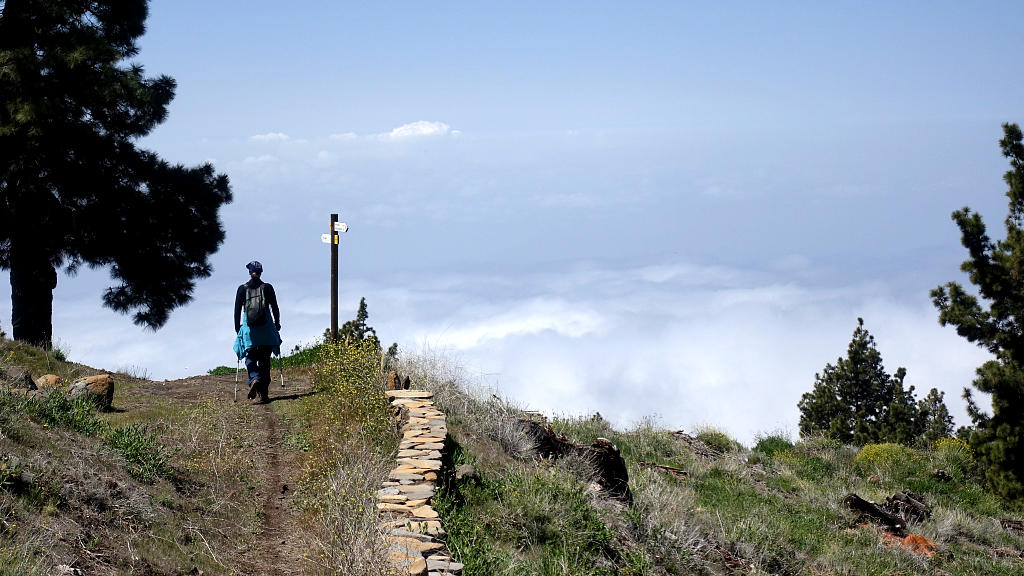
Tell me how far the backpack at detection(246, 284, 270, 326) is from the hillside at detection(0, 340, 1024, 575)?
1293mm

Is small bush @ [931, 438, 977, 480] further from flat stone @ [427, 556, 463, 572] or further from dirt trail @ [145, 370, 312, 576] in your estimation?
flat stone @ [427, 556, 463, 572]

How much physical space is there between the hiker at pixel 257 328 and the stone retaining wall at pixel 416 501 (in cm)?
400

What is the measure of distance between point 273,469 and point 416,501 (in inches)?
135

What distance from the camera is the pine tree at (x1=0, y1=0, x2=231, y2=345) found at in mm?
17312

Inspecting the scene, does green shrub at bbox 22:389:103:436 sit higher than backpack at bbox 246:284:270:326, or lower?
lower

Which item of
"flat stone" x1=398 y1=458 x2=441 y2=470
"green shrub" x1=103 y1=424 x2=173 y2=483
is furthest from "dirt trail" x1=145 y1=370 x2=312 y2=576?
"flat stone" x1=398 y1=458 x2=441 y2=470

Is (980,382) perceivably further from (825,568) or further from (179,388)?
(179,388)

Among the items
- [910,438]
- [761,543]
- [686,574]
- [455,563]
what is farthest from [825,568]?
[910,438]

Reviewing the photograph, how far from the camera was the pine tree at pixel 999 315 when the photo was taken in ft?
52.5

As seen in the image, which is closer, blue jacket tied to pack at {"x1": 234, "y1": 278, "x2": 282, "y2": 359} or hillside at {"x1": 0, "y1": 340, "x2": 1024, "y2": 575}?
hillside at {"x1": 0, "y1": 340, "x2": 1024, "y2": 575}

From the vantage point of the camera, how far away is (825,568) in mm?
9641

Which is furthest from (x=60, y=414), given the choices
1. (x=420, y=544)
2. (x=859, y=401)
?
(x=859, y=401)

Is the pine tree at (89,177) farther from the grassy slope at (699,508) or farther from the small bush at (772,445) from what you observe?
the small bush at (772,445)

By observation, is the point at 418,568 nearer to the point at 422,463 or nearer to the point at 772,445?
the point at 422,463
